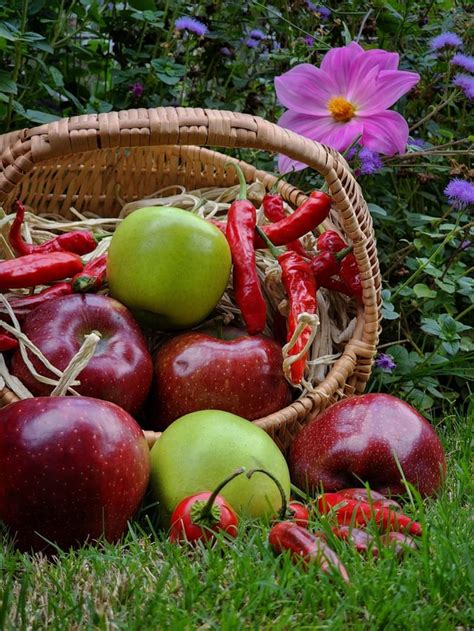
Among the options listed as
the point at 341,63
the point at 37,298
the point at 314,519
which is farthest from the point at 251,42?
the point at 314,519

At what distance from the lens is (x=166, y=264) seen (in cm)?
199

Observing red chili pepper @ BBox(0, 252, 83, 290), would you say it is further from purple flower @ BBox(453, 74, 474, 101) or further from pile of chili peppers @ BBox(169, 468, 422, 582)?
purple flower @ BBox(453, 74, 474, 101)

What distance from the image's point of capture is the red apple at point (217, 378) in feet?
6.34

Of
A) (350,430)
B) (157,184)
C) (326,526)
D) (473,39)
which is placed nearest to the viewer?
(326,526)

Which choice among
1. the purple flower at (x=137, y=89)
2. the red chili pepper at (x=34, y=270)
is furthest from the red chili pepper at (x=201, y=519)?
the purple flower at (x=137, y=89)

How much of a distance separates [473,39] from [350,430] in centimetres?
155

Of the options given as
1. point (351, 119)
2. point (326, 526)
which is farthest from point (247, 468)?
point (351, 119)

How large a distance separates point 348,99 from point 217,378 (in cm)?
97

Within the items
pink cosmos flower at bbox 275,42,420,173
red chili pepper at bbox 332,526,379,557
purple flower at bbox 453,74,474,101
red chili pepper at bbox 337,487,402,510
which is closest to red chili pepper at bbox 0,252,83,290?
pink cosmos flower at bbox 275,42,420,173

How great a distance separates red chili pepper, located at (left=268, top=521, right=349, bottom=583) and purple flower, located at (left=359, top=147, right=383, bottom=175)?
4.25 feet

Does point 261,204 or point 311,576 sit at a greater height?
point 311,576

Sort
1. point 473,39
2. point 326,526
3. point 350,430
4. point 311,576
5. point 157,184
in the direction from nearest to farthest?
point 311,576 < point 326,526 < point 350,430 < point 157,184 < point 473,39

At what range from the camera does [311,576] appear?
1.29 m

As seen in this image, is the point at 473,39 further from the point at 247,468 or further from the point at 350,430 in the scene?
the point at 247,468
